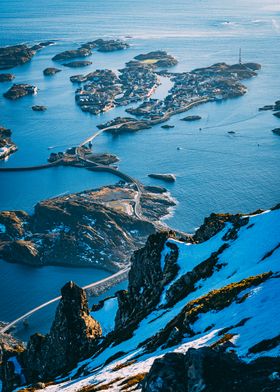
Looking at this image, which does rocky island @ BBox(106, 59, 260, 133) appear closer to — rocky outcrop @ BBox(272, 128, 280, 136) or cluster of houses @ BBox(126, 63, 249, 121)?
cluster of houses @ BBox(126, 63, 249, 121)

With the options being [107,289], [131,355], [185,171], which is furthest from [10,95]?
[131,355]

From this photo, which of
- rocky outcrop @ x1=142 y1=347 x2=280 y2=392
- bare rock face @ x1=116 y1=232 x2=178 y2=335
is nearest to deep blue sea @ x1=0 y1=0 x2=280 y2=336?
bare rock face @ x1=116 y1=232 x2=178 y2=335

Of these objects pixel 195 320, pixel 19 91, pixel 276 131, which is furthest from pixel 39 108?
pixel 195 320

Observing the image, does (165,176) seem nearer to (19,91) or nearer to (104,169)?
(104,169)

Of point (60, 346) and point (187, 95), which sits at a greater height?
point (187, 95)

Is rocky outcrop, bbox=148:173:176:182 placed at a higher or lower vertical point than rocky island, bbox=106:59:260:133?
lower

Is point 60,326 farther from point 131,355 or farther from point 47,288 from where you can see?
point 47,288
